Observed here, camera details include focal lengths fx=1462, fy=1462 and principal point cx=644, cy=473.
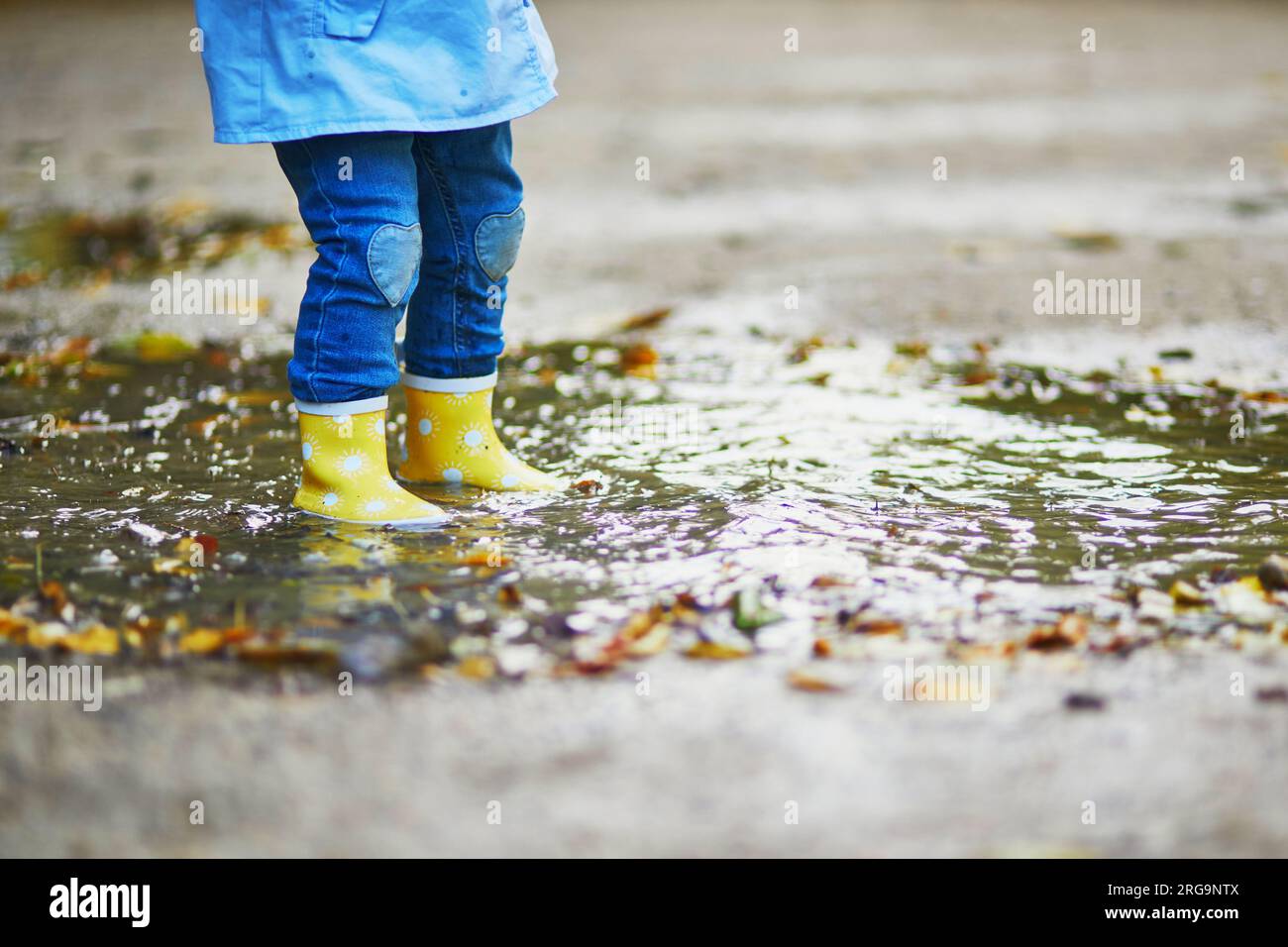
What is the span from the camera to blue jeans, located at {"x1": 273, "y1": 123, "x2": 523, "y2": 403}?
256 centimetres

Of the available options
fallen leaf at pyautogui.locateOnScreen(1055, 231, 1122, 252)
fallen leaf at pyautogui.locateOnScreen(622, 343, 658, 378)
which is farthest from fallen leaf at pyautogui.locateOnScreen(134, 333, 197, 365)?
fallen leaf at pyautogui.locateOnScreen(1055, 231, 1122, 252)

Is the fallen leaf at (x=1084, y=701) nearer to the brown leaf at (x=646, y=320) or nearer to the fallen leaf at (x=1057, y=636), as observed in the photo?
the fallen leaf at (x=1057, y=636)

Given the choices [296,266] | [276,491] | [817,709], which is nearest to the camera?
[817,709]

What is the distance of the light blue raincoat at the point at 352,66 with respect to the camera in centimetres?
246

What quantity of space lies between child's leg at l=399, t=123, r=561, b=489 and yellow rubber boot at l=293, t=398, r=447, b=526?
256 millimetres

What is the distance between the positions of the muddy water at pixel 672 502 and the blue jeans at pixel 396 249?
11.8 inches

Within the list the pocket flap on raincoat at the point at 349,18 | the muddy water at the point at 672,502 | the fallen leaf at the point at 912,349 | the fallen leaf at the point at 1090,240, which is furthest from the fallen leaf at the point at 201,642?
the fallen leaf at the point at 1090,240

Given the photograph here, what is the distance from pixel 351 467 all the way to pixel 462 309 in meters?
0.41

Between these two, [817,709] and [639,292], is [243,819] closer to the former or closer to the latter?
[817,709]

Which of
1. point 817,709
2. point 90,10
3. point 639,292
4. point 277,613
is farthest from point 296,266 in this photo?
point 90,10

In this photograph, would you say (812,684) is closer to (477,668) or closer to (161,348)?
(477,668)

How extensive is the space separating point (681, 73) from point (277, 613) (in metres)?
8.61

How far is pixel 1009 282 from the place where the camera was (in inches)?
193

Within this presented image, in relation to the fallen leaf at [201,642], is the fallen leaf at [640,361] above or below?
above
